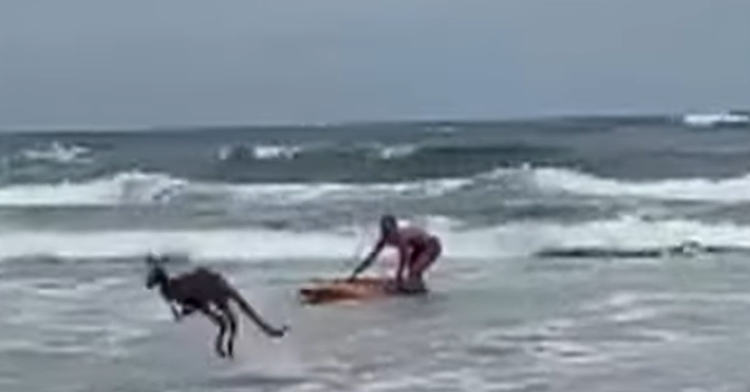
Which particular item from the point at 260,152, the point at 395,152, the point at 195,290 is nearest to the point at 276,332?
the point at 195,290

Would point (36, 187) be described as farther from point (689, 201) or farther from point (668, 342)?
point (668, 342)

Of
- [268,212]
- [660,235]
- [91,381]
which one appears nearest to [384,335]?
[91,381]

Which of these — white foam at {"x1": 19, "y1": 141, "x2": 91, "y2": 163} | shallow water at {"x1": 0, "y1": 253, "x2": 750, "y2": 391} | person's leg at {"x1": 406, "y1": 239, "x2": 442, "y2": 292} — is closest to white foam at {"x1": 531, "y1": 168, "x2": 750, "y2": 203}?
shallow water at {"x1": 0, "y1": 253, "x2": 750, "y2": 391}

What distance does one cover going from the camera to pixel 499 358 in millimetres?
13852

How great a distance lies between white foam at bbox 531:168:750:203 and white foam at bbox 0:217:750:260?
18.4ft

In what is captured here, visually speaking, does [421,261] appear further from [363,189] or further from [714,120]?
[714,120]

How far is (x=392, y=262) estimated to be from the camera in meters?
22.7

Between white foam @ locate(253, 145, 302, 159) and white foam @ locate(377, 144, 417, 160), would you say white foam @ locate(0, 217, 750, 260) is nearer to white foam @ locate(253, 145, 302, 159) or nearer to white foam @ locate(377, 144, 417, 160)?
white foam @ locate(377, 144, 417, 160)

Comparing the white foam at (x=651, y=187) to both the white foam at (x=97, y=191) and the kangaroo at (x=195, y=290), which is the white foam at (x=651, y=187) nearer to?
the white foam at (x=97, y=191)

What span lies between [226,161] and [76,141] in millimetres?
21203

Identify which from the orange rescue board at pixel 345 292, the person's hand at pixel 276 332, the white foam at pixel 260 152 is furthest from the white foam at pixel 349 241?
the white foam at pixel 260 152

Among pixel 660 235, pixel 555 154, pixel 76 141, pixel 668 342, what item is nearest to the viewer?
pixel 668 342

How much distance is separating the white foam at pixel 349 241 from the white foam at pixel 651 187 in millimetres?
5623

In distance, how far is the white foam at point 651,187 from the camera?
34062mm
